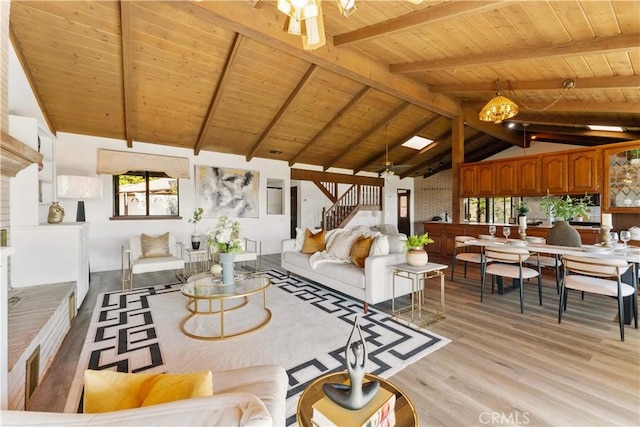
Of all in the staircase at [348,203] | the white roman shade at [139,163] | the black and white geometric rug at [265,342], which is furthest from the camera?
the staircase at [348,203]

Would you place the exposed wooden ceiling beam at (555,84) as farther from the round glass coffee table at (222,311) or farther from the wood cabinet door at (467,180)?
the round glass coffee table at (222,311)

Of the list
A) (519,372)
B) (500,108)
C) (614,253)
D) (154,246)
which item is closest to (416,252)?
(519,372)

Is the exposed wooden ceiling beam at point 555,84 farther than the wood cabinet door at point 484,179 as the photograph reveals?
No

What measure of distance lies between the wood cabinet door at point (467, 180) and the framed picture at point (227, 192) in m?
5.10

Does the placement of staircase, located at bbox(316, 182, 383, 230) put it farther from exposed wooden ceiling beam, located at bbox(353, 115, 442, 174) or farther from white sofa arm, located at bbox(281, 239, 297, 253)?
white sofa arm, located at bbox(281, 239, 297, 253)

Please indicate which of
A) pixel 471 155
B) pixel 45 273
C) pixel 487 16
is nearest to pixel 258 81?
pixel 487 16

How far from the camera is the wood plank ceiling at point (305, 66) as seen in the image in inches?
116

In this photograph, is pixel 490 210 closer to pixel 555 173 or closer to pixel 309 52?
pixel 555 173

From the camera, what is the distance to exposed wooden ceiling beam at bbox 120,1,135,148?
3.15m

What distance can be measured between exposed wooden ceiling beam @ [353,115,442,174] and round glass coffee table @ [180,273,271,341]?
617 centimetres

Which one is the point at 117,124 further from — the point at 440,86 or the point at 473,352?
the point at 473,352

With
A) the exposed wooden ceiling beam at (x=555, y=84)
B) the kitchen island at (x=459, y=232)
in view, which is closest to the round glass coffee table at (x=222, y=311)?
the kitchen island at (x=459, y=232)

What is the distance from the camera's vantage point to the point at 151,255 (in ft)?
14.8

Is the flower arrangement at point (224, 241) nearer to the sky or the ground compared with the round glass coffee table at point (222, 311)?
nearer to the sky
